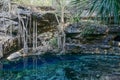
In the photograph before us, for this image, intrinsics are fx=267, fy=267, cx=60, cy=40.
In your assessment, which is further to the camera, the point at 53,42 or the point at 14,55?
the point at 53,42

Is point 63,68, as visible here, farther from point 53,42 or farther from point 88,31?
point 88,31

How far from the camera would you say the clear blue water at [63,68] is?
9.33 metres

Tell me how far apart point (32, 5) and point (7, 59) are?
3698mm

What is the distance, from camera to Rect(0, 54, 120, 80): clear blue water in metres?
9.33

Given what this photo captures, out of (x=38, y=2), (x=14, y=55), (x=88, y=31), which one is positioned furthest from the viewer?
(x=38, y=2)

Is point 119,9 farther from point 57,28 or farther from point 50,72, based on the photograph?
point 57,28

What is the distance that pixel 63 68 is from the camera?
35.6 feet

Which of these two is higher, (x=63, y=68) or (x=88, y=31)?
(x=88, y=31)

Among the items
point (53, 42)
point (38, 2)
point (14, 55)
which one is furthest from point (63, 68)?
point (38, 2)

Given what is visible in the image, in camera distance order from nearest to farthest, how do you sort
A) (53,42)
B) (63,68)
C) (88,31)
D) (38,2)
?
(63,68), (88,31), (53,42), (38,2)

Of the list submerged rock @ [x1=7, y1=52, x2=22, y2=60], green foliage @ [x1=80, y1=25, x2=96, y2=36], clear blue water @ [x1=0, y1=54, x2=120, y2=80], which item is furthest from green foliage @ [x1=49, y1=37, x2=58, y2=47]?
submerged rock @ [x1=7, y1=52, x2=22, y2=60]

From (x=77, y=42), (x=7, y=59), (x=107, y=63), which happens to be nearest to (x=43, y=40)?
(x=77, y=42)

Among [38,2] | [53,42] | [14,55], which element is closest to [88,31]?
[53,42]

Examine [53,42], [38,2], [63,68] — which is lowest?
[63,68]
